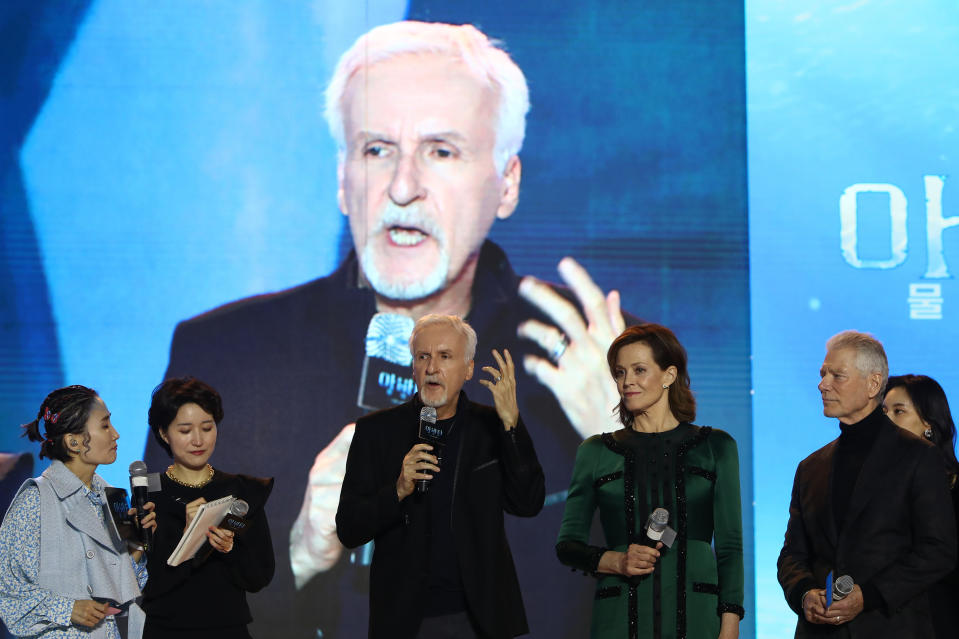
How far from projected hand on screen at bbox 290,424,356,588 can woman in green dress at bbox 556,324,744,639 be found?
264cm

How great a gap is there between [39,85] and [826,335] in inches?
184

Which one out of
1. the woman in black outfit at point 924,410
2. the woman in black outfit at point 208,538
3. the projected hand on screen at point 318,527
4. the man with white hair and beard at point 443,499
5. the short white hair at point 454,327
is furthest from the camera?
the projected hand on screen at point 318,527

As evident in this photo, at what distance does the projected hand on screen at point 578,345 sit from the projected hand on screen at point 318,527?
3.80 feet

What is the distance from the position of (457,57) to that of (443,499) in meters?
3.32

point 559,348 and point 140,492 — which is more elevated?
point 559,348

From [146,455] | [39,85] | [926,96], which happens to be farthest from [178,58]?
[926,96]

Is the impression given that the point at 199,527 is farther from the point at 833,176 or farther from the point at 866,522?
the point at 833,176

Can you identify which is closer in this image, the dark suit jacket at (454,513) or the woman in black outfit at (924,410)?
the dark suit jacket at (454,513)

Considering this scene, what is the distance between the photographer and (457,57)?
224 inches

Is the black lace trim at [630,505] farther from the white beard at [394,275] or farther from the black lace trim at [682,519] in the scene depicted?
the white beard at [394,275]

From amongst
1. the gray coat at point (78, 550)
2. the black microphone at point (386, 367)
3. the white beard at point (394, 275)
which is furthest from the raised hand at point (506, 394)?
the white beard at point (394, 275)

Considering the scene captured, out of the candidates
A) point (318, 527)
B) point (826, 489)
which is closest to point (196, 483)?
point (826, 489)

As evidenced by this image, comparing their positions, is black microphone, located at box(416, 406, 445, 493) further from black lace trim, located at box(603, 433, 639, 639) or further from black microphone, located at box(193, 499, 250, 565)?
black microphone, located at box(193, 499, 250, 565)

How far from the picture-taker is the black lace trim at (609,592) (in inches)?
115
